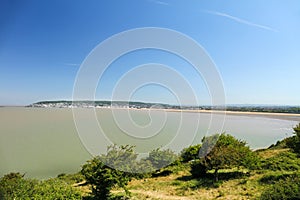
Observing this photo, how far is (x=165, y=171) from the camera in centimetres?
1809

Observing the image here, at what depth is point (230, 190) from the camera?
1152 centimetres

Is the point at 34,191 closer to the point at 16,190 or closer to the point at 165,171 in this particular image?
the point at 16,190

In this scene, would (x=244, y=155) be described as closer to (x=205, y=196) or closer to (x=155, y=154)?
(x=205, y=196)

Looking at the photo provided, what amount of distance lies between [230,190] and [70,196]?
22.4 ft

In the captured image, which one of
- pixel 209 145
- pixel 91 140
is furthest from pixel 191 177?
pixel 91 140

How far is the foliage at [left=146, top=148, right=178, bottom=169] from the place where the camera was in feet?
58.0

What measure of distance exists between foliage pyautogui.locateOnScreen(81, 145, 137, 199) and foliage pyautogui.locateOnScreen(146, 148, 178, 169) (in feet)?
21.2

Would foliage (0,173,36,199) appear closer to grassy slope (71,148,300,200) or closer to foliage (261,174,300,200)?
grassy slope (71,148,300,200)

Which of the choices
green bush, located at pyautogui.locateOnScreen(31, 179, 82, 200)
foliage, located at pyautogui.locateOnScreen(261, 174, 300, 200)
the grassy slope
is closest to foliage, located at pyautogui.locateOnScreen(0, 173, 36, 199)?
green bush, located at pyautogui.locateOnScreen(31, 179, 82, 200)

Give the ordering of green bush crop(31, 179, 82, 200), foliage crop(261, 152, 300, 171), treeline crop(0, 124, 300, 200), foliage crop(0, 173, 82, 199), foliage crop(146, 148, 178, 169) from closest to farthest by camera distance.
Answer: foliage crop(0, 173, 82, 199) → green bush crop(31, 179, 82, 200) → treeline crop(0, 124, 300, 200) → foliage crop(261, 152, 300, 171) → foliage crop(146, 148, 178, 169)

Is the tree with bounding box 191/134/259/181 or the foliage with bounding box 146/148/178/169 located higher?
the tree with bounding box 191/134/259/181

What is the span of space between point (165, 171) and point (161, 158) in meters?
0.95

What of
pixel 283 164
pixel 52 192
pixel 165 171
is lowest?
pixel 165 171

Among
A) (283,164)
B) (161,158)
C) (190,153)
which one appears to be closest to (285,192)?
(283,164)
